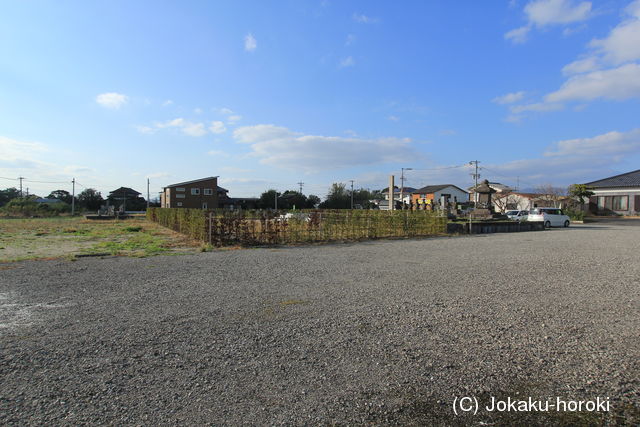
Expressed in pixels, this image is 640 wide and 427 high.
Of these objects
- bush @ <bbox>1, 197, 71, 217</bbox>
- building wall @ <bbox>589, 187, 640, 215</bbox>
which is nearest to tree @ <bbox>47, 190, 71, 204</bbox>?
bush @ <bbox>1, 197, 71, 217</bbox>

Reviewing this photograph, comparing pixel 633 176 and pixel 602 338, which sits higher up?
pixel 633 176

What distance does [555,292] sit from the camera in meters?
5.93

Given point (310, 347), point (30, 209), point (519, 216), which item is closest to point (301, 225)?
point (310, 347)

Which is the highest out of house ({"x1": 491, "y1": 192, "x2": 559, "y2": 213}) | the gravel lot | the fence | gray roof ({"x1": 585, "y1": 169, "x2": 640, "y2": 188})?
gray roof ({"x1": 585, "y1": 169, "x2": 640, "y2": 188})

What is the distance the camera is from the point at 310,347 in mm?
3561

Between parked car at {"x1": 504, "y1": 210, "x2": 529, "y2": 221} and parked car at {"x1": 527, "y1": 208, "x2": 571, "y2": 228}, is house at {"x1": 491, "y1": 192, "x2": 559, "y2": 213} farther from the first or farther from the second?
parked car at {"x1": 527, "y1": 208, "x2": 571, "y2": 228}

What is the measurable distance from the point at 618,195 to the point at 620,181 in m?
2.76

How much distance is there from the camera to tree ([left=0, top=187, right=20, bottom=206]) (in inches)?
2709

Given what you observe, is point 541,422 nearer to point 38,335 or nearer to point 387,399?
point 387,399

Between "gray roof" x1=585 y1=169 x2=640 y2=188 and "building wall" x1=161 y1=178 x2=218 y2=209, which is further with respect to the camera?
"building wall" x1=161 y1=178 x2=218 y2=209

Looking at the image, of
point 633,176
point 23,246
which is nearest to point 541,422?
point 23,246

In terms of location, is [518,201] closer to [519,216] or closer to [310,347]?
[519,216]

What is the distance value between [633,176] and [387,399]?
175 feet

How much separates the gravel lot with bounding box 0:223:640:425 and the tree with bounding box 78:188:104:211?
220ft
